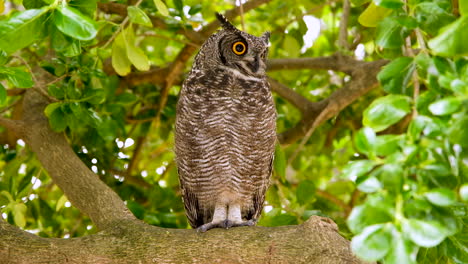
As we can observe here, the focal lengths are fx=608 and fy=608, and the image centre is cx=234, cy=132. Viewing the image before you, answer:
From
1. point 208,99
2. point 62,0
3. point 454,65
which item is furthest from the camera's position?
point 208,99

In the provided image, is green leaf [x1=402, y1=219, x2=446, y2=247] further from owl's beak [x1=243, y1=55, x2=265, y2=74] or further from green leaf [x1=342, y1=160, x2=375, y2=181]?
owl's beak [x1=243, y1=55, x2=265, y2=74]

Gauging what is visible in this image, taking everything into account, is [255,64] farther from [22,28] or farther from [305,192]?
[22,28]

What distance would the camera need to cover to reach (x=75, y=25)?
4.01 ft

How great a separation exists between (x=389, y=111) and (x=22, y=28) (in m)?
0.76

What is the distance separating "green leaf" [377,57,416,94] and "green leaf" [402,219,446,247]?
0.33m

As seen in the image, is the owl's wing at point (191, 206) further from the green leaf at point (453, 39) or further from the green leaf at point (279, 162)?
the green leaf at point (453, 39)

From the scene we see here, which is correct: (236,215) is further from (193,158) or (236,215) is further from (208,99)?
(208,99)

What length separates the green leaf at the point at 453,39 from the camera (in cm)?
98

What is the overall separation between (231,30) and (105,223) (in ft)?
2.91

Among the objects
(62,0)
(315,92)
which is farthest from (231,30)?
(315,92)

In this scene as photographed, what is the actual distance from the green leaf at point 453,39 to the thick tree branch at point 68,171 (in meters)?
1.32

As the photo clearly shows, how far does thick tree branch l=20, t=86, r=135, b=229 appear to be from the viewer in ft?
6.93

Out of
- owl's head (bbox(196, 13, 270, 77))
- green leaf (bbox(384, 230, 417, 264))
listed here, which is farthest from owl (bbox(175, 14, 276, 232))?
green leaf (bbox(384, 230, 417, 264))

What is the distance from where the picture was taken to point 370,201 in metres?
0.95
